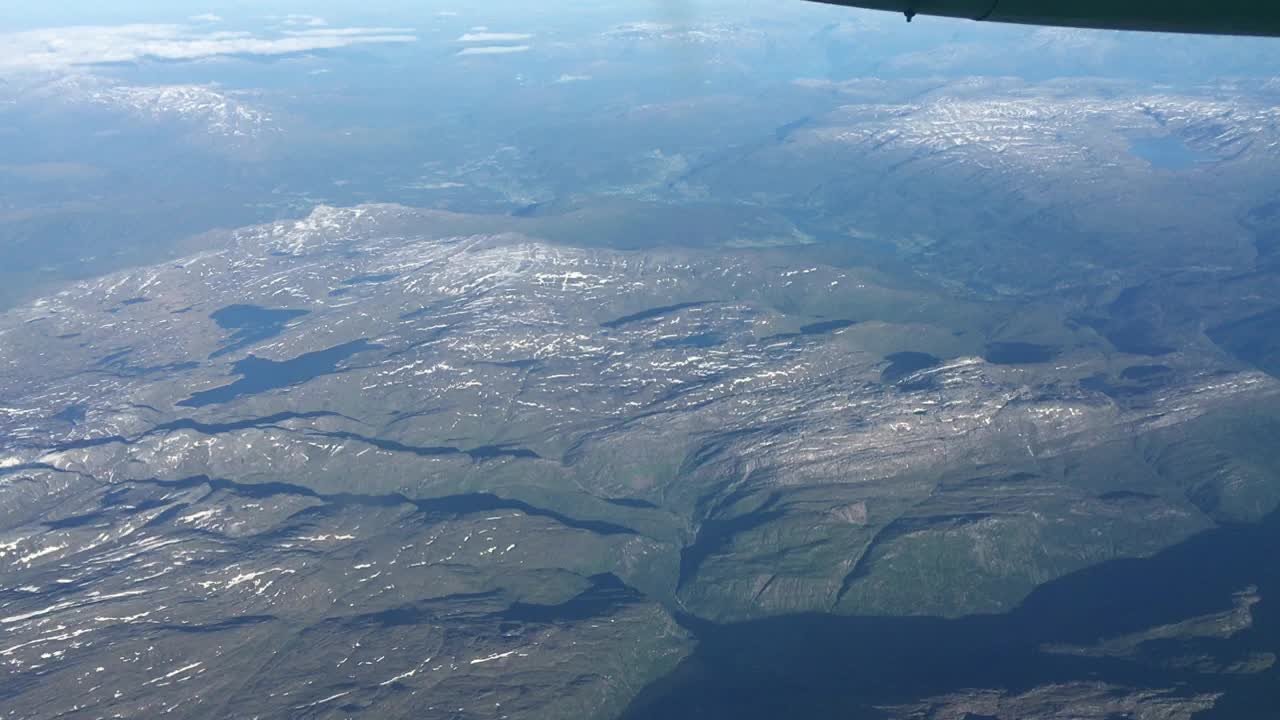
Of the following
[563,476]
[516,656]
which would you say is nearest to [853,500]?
[563,476]

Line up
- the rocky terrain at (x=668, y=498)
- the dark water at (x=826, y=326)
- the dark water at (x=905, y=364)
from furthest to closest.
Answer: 1. the dark water at (x=826, y=326)
2. the dark water at (x=905, y=364)
3. the rocky terrain at (x=668, y=498)

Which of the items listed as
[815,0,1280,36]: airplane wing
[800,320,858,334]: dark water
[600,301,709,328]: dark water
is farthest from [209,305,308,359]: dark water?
[815,0,1280,36]: airplane wing

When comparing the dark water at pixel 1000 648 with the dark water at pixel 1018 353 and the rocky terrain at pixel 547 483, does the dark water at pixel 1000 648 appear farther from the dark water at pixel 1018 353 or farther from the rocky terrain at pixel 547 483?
the dark water at pixel 1018 353

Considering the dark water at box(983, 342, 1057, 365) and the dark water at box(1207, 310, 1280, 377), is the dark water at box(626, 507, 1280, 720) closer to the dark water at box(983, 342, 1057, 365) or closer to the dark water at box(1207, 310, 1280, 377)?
the dark water at box(983, 342, 1057, 365)

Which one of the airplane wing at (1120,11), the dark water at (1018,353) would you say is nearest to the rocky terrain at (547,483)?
the dark water at (1018,353)

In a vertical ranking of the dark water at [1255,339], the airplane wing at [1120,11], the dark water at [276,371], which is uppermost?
the airplane wing at [1120,11]

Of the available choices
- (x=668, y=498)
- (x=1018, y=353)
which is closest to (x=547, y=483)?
(x=668, y=498)

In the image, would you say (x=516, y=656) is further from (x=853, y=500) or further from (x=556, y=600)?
(x=853, y=500)
